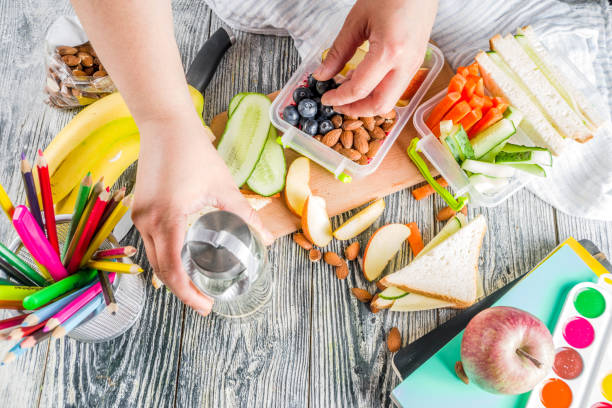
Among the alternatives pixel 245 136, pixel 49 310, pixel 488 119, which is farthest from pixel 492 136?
pixel 49 310

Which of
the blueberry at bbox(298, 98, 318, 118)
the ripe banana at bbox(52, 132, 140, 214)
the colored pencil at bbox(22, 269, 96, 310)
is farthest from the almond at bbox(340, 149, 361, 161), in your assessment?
the colored pencil at bbox(22, 269, 96, 310)

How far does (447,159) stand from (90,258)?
760mm

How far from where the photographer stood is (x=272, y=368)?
36.3 inches

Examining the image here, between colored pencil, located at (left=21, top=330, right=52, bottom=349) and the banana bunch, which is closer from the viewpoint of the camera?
colored pencil, located at (left=21, top=330, right=52, bottom=349)

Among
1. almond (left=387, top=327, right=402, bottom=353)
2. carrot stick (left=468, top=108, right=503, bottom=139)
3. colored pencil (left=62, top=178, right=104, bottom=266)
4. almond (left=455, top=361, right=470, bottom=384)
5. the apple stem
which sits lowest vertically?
almond (left=455, top=361, right=470, bottom=384)

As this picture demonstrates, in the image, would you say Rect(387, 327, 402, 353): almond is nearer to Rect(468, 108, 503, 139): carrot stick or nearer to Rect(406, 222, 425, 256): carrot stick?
Rect(406, 222, 425, 256): carrot stick

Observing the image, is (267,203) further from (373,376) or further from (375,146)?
(373,376)

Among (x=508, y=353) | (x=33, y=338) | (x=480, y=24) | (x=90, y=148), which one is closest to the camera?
(x=33, y=338)

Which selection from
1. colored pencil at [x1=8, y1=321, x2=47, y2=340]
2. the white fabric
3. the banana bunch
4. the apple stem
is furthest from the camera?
the white fabric

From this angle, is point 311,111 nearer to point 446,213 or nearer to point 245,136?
point 245,136

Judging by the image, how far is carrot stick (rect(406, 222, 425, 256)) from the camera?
40.0 inches

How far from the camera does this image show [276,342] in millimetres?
937

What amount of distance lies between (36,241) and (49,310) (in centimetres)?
10

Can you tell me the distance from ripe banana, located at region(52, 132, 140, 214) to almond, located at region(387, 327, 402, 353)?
68 centimetres
